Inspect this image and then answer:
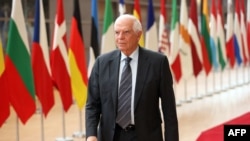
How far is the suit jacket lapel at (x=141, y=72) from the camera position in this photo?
2698 mm

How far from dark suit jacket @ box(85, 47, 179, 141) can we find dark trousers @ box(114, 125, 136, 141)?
0.03 metres

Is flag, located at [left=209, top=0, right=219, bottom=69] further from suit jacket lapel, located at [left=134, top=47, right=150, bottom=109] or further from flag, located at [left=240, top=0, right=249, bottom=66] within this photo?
suit jacket lapel, located at [left=134, top=47, right=150, bottom=109]

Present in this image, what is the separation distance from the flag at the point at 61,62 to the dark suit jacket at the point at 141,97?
12.0ft

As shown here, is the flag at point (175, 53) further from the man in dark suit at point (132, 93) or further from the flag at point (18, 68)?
the man in dark suit at point (132, 93)

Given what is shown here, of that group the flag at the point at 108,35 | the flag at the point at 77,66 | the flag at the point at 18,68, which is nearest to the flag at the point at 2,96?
the flag at the point at 18,68

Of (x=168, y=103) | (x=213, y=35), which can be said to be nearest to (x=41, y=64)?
(x=168, y=103)

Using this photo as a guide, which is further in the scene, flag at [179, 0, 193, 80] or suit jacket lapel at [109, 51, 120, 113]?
flag at [179, 0, 193, 80]

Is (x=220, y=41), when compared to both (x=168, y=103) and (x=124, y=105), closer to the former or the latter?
(x=168, y=103)

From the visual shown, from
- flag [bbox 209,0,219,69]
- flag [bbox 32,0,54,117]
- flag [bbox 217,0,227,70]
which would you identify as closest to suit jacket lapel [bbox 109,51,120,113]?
flag [bbox 32,0,54,117]

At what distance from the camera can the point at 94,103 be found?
2.83m

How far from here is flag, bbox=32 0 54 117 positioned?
6.04 meters

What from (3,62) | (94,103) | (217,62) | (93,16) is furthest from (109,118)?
(217,62)

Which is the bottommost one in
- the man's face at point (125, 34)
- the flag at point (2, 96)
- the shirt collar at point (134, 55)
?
the flag at point (2, 96)

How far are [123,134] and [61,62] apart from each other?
3.84 m
